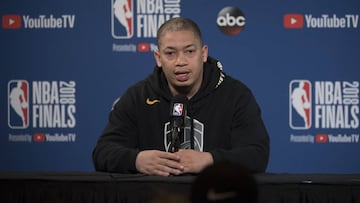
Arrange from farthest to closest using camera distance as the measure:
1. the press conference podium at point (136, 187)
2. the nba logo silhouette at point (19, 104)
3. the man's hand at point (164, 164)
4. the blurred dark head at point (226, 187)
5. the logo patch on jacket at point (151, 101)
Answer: the nba logo silhouette at point (19, 104) → the logo patch on jacket at point (151, 101) → the man's hand at point (164, 164) → the press conference podium at point (136, 187) → the blurred dark head at point (226, 187)

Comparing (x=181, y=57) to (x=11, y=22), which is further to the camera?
(x=11, y=22)

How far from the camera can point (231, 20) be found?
4.27m

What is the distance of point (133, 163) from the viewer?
232 centimetres

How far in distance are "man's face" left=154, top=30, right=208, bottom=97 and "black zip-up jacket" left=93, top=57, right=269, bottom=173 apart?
8cm

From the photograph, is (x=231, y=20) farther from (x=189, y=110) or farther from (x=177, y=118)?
(x=177, y=118)

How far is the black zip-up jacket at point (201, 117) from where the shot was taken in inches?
99.3

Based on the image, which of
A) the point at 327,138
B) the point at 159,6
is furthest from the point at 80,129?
the point at 327,138

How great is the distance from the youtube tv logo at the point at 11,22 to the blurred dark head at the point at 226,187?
12.2 feet

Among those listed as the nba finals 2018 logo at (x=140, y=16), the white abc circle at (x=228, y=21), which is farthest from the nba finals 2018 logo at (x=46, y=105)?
the white abc circle at (x=228, y=21)

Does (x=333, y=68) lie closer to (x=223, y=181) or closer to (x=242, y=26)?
(x=242, y=26)

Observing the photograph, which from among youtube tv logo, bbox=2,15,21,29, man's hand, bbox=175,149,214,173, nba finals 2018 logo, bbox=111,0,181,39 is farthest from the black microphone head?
youtube tv logo, bbox=2,15,21,29

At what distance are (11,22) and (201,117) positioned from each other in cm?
218

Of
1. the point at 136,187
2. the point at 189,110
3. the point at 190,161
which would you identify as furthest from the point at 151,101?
the point at 136,187

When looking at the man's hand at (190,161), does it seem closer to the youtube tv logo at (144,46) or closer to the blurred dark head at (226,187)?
the blurred dark head at (226,187)
